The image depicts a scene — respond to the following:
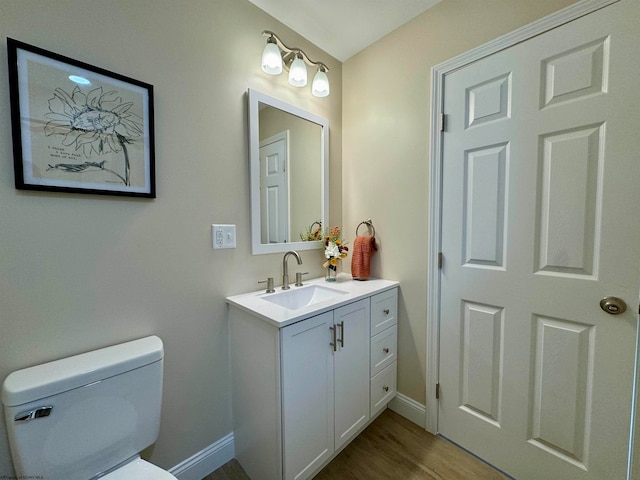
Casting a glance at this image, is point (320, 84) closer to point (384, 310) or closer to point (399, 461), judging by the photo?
point (384, 310)

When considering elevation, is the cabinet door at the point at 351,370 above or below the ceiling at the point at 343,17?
below

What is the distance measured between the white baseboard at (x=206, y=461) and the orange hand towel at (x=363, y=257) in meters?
1.21

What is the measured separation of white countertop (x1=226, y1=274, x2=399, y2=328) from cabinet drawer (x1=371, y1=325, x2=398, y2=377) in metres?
0.30

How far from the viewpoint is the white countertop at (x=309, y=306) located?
1102 millimetres

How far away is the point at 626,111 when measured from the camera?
3.19 feet

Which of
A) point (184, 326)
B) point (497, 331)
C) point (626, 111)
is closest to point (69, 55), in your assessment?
point (184, 326)

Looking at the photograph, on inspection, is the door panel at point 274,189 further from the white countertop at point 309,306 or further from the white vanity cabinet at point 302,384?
the white vanity cabinet at point 302,384

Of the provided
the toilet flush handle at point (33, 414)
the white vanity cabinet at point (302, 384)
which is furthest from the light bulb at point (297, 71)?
the toilet flush handle at point (33, 414)

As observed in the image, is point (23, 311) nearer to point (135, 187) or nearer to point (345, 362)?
point (135, 187)

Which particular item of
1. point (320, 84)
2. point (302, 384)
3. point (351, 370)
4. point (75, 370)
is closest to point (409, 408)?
point (351, 370)

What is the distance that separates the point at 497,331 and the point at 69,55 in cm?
222

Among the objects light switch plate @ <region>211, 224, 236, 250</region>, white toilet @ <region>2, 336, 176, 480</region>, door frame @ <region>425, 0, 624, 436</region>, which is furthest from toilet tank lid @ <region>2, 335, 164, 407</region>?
door frame @ <region>425, 0, 624, 436</region>

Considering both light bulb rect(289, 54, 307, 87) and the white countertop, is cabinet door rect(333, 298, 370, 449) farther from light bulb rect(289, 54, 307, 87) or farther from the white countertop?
light bulb rect(289, 54, 307, 87)

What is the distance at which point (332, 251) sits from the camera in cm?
177
